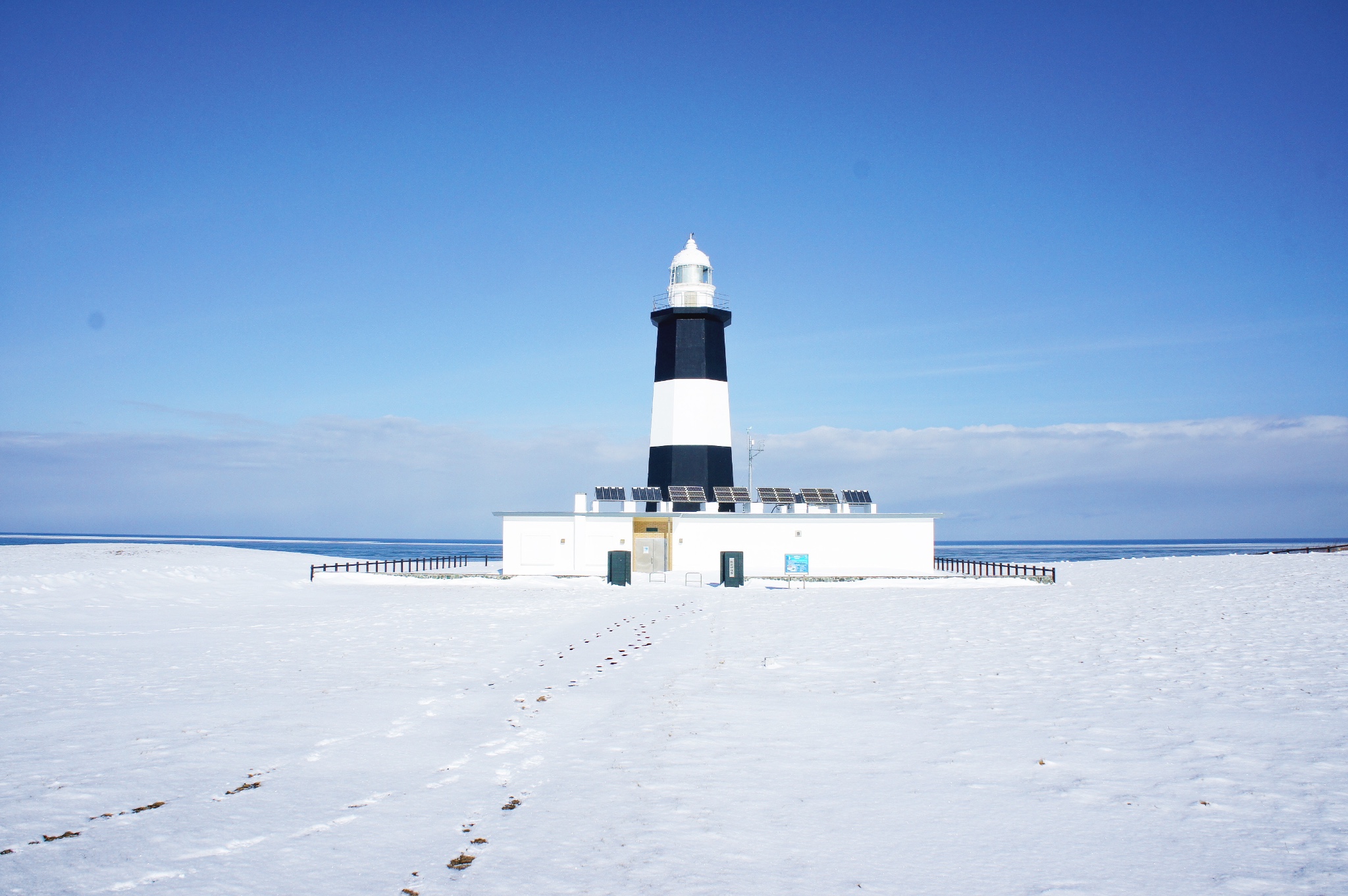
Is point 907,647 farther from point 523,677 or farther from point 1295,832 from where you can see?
point 1295,832

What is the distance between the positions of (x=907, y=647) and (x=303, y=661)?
10.4 meters

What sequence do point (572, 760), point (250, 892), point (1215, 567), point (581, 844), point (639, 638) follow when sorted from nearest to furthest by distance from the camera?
point (250, 892), point (581, 844), point (572, 760), point (639, 638), point (1215, 567)

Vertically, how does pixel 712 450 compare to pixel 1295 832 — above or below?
above

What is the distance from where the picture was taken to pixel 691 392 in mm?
37062

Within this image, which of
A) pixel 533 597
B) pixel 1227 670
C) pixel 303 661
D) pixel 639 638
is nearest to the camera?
pixel 1227 670

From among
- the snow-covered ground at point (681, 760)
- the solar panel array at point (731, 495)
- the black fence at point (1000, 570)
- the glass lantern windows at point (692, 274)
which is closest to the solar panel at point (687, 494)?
the solar panel array at point (731, 495)

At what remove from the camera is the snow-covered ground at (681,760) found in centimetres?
516

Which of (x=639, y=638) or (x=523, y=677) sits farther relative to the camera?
(x=639, y=638)

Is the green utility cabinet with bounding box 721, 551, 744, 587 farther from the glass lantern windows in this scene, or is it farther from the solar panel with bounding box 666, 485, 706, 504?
the glass lantern windows

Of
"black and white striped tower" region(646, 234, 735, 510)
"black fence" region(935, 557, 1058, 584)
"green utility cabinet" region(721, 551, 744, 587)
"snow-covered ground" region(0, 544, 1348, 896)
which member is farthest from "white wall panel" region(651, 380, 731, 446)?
"snow-covered ground" region(0, 544, 1348, 896)

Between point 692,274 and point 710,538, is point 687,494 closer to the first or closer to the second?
point 710,538

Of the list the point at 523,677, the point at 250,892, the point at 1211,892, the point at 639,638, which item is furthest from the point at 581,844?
the point at 639,638

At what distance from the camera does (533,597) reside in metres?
25.5

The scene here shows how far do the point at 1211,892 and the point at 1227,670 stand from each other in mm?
8636
